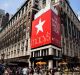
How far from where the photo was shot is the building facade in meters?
47.2

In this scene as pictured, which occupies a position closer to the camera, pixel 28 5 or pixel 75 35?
pixel 28 5

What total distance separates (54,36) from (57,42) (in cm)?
220

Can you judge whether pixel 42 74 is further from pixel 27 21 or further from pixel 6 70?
pixel 27 21

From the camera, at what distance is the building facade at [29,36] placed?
1860 inches

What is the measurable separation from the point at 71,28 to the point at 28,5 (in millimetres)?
14716

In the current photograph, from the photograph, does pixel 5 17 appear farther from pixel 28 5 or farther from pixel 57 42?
pixel 57 42

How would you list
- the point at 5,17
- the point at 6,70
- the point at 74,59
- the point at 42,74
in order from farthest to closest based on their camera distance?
the point at 5,17, the point at 74,59, the point at 42,74, the point at 6,70

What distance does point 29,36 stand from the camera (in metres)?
54.0

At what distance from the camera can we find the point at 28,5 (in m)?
59.2

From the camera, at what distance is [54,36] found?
46.2 meters

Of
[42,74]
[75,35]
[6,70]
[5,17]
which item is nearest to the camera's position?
[6,70]

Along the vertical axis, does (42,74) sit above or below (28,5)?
below

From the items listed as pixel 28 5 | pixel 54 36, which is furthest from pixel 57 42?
pixel 28 5

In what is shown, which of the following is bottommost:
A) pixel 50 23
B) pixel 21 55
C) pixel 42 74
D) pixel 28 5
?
pixel 42 74
